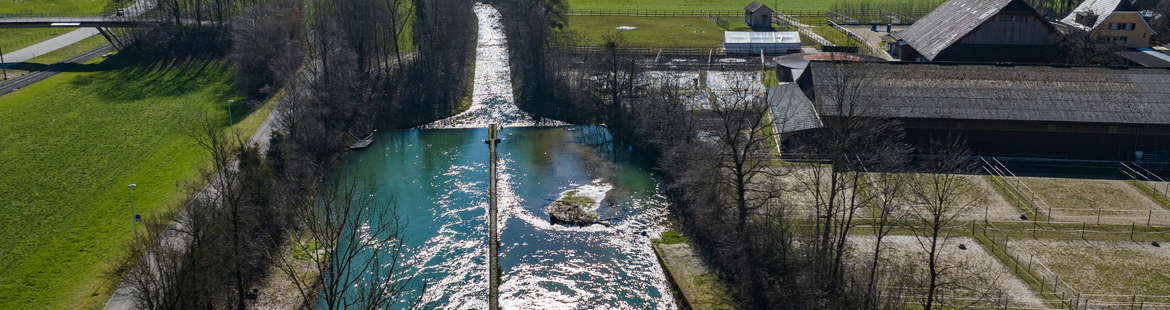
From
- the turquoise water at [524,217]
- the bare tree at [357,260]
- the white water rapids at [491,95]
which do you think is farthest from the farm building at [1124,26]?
the bare tree at [357,260]

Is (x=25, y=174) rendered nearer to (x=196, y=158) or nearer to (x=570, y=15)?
(x=196, y=158)

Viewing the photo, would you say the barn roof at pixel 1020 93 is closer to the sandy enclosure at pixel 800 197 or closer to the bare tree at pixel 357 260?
the sandy enclosure at pixel 800 197

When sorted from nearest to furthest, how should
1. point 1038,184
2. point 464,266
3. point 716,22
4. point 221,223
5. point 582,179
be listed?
point 221,223
point 464,266
point 1038,184
point 582,179
point 716,22

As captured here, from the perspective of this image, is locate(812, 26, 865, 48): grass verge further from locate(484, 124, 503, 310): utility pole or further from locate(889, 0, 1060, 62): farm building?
locate(484, 124, 503, 310): utility pole

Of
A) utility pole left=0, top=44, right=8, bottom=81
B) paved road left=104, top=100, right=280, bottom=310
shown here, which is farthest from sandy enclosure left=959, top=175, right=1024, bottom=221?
utility pole left=0, top=44, right=8, bottom=81

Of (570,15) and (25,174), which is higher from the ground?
(570,15)

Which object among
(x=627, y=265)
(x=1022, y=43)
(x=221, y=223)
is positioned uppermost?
(x=1022, y=43)

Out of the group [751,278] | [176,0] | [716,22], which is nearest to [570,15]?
[716,22]
